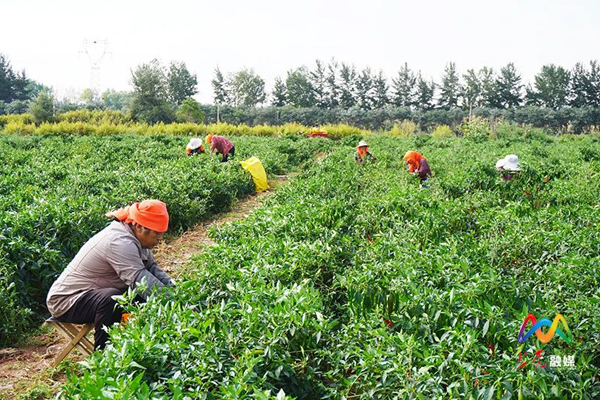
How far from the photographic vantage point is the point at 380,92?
58.4 m

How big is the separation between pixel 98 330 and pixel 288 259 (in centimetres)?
152

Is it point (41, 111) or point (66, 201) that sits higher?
point (41, 111)

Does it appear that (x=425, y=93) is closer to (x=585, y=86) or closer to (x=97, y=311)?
(x=585, y=86)

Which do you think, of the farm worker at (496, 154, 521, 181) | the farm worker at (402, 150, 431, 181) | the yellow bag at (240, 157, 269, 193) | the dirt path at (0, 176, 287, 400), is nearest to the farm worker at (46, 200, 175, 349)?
the dirt path at (0, 176, 287, 400)

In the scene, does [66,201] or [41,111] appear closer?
[66,201]

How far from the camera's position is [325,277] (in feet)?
14.4

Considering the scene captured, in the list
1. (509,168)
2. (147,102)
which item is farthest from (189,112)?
(509,168)

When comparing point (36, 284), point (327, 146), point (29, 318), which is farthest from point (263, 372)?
point (327, 146)

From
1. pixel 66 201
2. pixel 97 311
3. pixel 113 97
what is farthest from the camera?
pixel 113 97

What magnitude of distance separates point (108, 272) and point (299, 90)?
5622cm

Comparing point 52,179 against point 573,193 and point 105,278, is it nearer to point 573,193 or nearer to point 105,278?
point 105,278

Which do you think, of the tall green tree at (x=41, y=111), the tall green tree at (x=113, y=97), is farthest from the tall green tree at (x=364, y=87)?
the tall green tree at (x=113, y=97)

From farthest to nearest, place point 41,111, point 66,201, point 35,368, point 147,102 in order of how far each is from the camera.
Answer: point 147,102
point 41,111
point 66,201
point 35,368

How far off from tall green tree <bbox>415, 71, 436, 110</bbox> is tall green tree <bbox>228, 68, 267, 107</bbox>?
18014 mm
